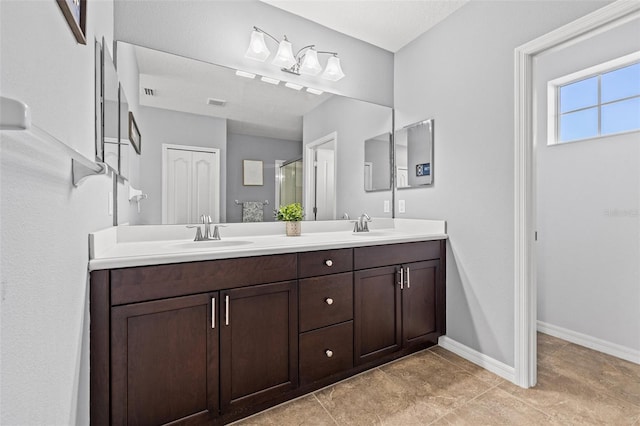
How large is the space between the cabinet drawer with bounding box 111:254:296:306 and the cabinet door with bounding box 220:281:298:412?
51 mm

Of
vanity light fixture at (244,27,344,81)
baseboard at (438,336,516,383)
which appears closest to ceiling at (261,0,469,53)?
vanity light fixture at (244,27,344,81)

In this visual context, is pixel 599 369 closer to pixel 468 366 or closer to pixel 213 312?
pixel 468 366

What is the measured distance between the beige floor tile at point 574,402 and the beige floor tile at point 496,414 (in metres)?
0.07

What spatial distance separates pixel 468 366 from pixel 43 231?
7.49 feet

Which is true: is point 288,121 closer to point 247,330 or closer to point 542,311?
point 247,330

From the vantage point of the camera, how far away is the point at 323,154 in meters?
2.39

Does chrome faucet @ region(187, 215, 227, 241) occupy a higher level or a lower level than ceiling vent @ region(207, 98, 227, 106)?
lower

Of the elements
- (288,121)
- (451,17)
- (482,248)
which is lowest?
(482,248)

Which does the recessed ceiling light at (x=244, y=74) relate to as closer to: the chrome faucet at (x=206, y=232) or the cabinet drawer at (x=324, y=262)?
the chrome faucet at (x=206, y=232)

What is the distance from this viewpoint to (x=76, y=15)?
913 mm

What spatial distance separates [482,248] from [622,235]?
1.04 meters

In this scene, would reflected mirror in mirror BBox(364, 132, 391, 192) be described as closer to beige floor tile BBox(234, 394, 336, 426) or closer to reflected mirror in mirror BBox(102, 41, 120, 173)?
beige floor tile BBox(234, 394, 336, 426)

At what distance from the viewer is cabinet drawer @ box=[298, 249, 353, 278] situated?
5.17ft

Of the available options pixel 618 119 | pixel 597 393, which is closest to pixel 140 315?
pixel 597 393
